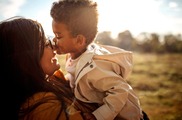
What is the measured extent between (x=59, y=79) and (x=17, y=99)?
24.5 inches

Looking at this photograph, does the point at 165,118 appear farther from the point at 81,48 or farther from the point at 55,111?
the point at 55,111

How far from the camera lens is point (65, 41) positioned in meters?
2.79

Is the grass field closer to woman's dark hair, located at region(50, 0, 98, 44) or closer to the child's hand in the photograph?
woman's dark hair, located at region(50, 0, 98, 44)

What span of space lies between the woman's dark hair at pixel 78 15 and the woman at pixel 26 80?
67 centimetres

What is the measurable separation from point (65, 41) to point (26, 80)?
0.79 meters

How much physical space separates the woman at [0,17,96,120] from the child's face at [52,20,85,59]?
1.97ft

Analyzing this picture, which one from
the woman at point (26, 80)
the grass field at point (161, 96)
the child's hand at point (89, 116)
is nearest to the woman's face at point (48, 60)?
the woman at point (26, 80)

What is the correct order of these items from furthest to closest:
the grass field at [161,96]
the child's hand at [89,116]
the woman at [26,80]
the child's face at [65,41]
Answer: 1. the grass field at [161,96]
2. the child's face at [65,41]
3. the child's hand at [89,116]
4. the woman at [26,80]

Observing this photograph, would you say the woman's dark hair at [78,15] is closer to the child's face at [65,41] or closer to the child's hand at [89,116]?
the child's face at [65,41]

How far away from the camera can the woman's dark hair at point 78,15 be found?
281 centimetres

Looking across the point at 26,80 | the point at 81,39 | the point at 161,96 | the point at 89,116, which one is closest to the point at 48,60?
the point at 26,80

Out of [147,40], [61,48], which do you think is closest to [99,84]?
[61,48]

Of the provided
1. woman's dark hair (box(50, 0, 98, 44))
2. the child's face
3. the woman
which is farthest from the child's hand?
woman's dark hair (box(50, 0, 98, 44))

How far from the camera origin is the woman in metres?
2.02
